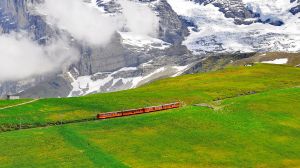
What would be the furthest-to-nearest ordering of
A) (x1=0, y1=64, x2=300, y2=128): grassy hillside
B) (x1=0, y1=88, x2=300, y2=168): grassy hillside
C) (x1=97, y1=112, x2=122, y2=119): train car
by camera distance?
(x1=0, y1=64, x2=300, y2=128): grassy hillside < (x1=97, y1=112, x2=122, y2=119): train car < (x1=0, y1=88, x2=300, y2=168): grassy hillside

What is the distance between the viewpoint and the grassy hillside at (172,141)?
76.0 m

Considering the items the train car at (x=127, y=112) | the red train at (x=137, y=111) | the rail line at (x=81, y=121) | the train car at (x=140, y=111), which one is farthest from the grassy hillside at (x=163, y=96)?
the train car at (x=140, y=111)

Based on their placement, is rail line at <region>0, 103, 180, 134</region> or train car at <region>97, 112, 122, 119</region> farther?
train car at <region>97, 112, 122, 119</region>

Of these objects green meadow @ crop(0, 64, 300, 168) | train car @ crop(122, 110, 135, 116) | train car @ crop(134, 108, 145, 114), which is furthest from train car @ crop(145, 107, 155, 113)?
green meadow @ crop(0, 64, 300, 168)

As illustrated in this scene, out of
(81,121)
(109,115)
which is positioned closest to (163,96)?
(109,115)

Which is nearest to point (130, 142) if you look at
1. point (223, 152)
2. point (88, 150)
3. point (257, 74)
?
point (88, 150)

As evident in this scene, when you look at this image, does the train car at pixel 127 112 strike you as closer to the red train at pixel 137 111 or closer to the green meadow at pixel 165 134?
the red train at pixel 137 111

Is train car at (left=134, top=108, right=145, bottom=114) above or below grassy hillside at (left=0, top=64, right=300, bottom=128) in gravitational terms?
above

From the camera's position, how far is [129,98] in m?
130

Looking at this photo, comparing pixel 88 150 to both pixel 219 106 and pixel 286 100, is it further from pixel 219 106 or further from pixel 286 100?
pixel 286 100

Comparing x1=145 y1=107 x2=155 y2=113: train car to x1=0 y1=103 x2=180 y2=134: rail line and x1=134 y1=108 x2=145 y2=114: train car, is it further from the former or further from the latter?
x1=134 y1=108 x2=145 y2=114: train car

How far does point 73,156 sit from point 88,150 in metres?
3.58

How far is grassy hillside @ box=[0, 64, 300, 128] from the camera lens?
359 feet

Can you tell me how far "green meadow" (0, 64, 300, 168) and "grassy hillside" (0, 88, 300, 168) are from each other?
0.40 feet
